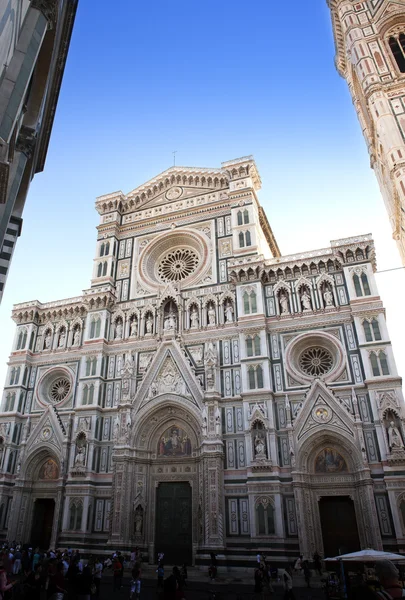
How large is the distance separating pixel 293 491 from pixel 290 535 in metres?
1.78

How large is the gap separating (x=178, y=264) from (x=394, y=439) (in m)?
16.5

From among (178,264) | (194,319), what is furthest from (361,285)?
(178,264)

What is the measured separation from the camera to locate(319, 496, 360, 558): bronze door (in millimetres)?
19109

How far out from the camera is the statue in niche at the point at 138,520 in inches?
854

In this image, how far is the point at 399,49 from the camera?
27719 mm

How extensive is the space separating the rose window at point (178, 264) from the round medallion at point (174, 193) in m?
4.15

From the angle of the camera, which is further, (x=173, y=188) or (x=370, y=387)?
(x=173, y=188)

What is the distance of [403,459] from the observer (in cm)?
1861

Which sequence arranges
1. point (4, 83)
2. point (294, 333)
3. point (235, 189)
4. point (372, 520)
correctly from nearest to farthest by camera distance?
point (4, 83) → point (372, 520) → point (294, 333) → point (235, 189)

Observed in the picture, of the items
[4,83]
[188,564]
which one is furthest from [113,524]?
[4,83]

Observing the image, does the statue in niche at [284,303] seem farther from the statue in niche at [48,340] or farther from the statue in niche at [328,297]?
the statue in niche at [48,340]

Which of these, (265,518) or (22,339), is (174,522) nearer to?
(265,518)

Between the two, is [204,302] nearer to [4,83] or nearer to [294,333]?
[294,333]

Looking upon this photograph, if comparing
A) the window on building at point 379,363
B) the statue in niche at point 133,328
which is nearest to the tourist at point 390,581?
the window on building at point 379,363
